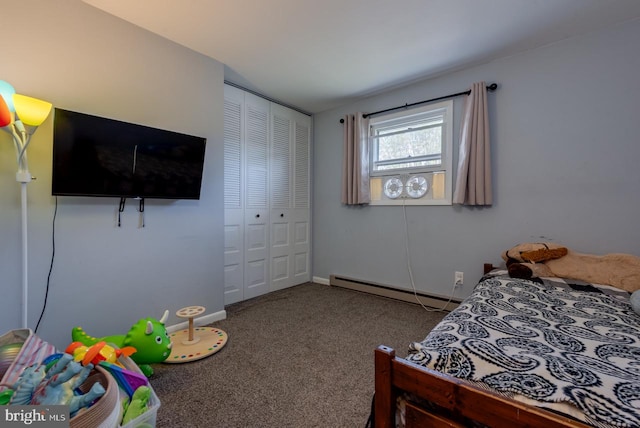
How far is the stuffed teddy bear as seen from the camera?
184 cm

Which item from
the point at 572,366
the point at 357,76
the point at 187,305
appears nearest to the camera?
the point at 572,366

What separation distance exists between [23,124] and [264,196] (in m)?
2.10

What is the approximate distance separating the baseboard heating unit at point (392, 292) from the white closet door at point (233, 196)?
50.5 inches

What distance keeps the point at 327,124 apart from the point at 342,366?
3.00 metres

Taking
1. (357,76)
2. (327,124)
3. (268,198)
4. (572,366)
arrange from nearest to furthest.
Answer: (572,366) < (357,76) < (268,198) < (327,124)

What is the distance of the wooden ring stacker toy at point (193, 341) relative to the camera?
1889 millimetres

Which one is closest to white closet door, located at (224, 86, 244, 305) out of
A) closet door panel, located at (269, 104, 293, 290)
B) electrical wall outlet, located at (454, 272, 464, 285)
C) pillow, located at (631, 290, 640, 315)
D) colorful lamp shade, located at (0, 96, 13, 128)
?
closet door panel, located at (269, 104, 293, 290)

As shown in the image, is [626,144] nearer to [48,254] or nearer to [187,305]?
[187,305]

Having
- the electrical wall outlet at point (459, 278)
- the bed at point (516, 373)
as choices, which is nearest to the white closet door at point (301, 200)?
the electrical wall outlet at point (459, 278)

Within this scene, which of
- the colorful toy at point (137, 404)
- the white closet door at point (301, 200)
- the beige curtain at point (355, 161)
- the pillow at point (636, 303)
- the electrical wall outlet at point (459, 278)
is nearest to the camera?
the colorful toy at point (137, 404)

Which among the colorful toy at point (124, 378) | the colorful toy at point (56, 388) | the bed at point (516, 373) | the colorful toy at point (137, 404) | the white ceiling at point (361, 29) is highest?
the white ceiling at point (361, 29)

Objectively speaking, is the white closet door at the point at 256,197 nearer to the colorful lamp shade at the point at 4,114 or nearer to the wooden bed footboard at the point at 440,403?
the colorful lamp shade at the point at 4,114

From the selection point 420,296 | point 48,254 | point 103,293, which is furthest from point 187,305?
point 420,296

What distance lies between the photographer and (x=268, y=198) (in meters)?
3.39
